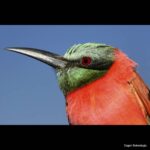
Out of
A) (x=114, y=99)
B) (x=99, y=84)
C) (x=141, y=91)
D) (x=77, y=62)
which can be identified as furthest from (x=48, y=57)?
(x=141, y=91)

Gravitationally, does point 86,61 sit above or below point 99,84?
above

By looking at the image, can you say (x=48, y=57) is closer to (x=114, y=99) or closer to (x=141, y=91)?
(x=114, y=99)

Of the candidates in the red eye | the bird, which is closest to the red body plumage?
the bird

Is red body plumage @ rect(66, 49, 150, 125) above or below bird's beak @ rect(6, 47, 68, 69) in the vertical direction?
below

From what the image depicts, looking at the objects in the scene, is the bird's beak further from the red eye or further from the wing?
the wing
